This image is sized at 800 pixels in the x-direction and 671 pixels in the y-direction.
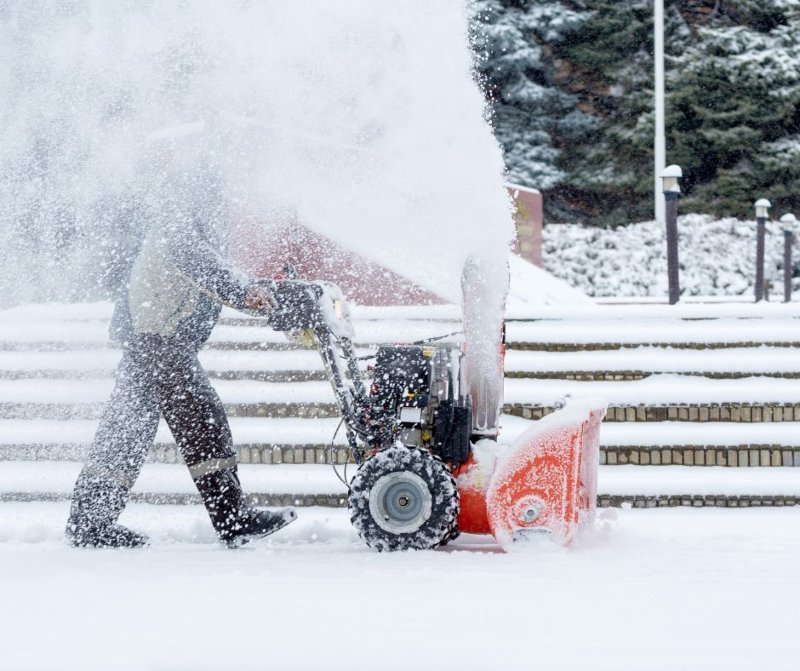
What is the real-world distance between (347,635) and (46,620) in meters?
0.83

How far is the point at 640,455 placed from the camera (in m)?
5.16

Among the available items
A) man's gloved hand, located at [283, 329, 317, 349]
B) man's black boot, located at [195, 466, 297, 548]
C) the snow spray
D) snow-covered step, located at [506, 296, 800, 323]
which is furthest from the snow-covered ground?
the snow spray

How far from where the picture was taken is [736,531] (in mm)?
4512

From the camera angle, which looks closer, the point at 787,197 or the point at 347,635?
the point at 347,635

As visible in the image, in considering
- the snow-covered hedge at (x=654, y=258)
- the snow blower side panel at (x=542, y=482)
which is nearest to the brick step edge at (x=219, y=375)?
the snow blower side panel at (x=542, y=482)

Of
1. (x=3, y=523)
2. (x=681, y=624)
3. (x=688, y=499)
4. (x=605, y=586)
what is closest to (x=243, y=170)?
(x=3, y=523)

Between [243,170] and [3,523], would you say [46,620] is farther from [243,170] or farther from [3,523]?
[243,170]

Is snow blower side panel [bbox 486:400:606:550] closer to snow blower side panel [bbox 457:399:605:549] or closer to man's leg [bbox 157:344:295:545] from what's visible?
snow blower side panel [bbox 457:399:605:549]

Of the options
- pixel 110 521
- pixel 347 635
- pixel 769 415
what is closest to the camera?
pixel 347 635

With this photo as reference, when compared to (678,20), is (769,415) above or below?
below

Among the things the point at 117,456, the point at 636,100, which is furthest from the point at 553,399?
the point at 636,100

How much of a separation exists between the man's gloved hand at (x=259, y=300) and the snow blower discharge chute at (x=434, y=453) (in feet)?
0.09

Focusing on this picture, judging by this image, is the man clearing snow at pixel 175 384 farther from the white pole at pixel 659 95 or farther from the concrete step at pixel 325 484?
the white pole at pixel 659 95

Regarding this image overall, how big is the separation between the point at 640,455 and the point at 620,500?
0.24 meters
